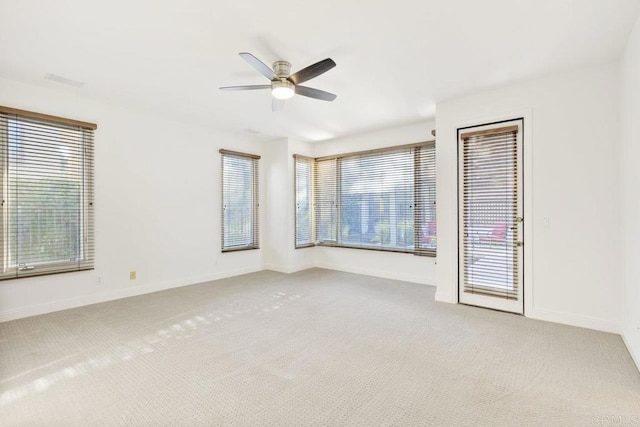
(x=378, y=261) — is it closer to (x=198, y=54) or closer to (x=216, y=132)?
(x=216, y=132)

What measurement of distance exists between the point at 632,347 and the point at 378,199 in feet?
12.0

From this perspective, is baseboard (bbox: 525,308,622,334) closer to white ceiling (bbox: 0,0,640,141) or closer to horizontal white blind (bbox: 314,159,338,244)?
white ceiling (bbox: 0,0,640,141)

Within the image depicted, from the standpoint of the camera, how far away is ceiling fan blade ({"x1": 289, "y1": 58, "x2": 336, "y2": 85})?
2.52 m

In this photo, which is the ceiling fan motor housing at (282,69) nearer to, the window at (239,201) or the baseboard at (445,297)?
the window at (239,201)

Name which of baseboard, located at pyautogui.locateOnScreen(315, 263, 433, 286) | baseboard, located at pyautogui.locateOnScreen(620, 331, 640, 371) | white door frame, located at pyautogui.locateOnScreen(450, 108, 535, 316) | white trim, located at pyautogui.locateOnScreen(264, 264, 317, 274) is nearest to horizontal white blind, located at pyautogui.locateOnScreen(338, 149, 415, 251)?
baseboard, located at pyautogui.locateOnScreen(315, 263, 433, 286)

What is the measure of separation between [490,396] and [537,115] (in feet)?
9.51

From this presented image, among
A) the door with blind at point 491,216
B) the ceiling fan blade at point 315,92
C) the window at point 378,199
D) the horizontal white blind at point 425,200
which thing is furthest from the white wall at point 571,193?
the ceiling fan blade at point 315,92

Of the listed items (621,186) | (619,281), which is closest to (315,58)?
(621,186)

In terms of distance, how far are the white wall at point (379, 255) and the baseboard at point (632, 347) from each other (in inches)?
91.1

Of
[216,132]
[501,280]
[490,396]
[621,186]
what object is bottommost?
[490,396]

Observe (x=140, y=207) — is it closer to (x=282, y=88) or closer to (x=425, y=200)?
(x=282, y=88)

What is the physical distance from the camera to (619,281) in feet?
9.80

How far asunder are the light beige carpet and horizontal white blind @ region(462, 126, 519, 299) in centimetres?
41

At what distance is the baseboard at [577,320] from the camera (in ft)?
9.86
